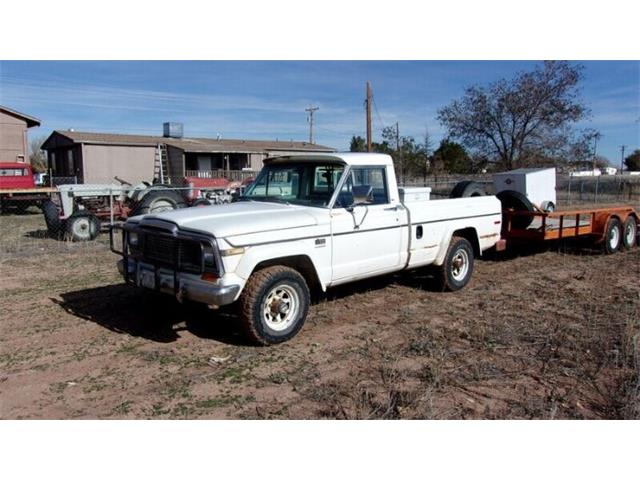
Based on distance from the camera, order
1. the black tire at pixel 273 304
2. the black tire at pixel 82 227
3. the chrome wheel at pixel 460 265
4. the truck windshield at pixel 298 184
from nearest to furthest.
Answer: the black tire at pixel 273 304, the truck windshield at pixel 298 184, the chrome wheel at pixel 460 265, the black tire at pixel 82 227

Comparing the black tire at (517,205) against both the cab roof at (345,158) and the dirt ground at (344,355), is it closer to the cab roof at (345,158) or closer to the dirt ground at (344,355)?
the dirt ground at (344,355)

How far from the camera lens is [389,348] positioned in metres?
5.33

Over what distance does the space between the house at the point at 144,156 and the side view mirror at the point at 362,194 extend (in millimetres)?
29031

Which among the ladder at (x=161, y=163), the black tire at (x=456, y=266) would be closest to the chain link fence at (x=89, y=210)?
the black tire at (x=456, y=266)

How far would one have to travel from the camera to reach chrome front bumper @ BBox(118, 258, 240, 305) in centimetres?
478

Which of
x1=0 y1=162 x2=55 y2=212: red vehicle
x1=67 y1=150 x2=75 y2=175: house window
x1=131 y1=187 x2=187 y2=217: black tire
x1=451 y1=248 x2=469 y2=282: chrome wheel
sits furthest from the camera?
x1=67 y1=150 x2=75 y2=175: house window

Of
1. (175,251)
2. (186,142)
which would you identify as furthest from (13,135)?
(175,251)

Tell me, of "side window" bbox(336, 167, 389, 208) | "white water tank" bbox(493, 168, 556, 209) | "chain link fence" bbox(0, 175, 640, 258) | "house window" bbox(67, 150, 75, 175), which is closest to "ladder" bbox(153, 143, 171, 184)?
"house window" bbox(67, 150, 75, 175)

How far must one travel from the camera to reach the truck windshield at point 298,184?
20.5 ft

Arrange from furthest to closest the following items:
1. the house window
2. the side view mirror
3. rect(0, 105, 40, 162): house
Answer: the house window
rect(0, 105, 40, 162): house
the side view mirror

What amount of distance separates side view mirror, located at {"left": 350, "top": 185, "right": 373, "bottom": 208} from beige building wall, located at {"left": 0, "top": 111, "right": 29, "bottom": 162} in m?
31.4

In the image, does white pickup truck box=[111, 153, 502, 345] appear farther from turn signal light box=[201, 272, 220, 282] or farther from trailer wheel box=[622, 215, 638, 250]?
trailer wheel box=[622, 215, 638, 250]

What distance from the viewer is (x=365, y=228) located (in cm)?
612

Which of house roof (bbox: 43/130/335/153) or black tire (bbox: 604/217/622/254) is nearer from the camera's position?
black tire (bbox: 604/217/622/254)
